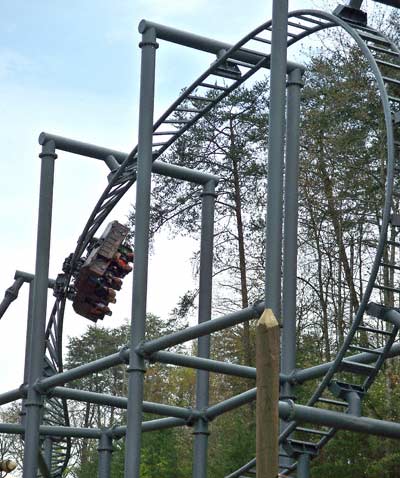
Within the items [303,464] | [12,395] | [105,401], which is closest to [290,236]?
[303,464]

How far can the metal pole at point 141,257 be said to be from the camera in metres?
10.3

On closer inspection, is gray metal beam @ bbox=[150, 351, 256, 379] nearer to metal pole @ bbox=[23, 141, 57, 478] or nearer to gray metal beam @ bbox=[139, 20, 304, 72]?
metal pole @ bbox=[23, 141, 57, 478]

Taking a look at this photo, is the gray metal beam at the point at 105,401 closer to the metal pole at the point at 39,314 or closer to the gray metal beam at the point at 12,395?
the metal pole at the point at 39,314

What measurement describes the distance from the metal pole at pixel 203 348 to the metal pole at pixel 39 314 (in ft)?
5.41

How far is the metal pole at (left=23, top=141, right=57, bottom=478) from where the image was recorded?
11961 millimetres

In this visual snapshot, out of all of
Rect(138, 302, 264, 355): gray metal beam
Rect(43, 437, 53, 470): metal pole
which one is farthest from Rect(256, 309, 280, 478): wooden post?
Rect(43, 437, 53, 470): metal pole

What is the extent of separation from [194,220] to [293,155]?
17.5 m

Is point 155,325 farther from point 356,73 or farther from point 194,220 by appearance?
point 356,73

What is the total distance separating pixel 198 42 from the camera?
1175cm

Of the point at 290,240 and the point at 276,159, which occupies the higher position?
the point at 276,159

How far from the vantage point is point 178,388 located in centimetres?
4138

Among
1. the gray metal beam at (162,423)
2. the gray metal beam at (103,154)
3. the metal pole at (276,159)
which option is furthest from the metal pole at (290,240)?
the gray metal beam at (103,154)

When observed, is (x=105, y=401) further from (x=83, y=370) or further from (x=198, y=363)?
(x=198, y=363)

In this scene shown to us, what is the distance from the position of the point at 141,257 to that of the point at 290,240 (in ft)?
4.57
